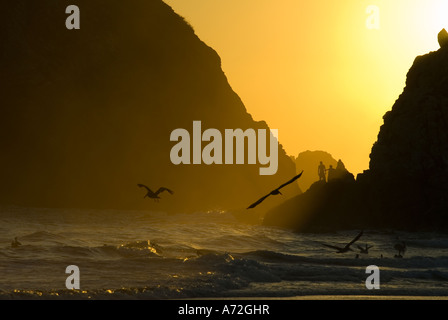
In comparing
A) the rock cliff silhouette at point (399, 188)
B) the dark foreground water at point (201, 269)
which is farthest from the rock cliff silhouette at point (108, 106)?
the dark foreground water at point (201, 269)

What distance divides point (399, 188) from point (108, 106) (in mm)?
78059

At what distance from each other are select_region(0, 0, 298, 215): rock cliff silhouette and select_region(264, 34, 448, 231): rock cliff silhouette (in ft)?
211

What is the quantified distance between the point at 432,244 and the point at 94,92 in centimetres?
8961

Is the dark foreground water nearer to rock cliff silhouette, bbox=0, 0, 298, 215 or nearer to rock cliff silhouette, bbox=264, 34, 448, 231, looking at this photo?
rock cliff silhouette, bbox=264, 34, 448, 231

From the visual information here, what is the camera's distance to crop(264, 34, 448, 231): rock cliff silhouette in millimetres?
59344

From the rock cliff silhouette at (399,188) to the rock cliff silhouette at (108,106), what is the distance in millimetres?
64230

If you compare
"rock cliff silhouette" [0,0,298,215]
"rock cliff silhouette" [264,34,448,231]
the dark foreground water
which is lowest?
the dark foreground water

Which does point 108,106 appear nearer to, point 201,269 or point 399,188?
point 399,188

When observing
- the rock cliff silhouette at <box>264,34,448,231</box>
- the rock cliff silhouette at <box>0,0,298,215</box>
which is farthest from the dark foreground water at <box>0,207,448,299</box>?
the rock cliff silhouette at <box>0,0,298,215</box>

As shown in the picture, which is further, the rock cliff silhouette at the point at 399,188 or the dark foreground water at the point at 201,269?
the rock cliff silhouette at the point at 399,188

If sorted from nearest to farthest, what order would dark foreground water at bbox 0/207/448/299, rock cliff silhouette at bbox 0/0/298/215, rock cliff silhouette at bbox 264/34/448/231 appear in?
dark foreground water at bbox 0/207/448/299, rock cliff silhouette at bbox 264/34/448/231, rock cliff silhouette at bbox 0/0/298/215

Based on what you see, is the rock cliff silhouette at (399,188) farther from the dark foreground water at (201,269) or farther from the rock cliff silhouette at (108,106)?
the rock cliff silhouette at (108,106)

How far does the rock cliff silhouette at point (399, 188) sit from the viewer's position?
5934 cm

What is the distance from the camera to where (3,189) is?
115 m
